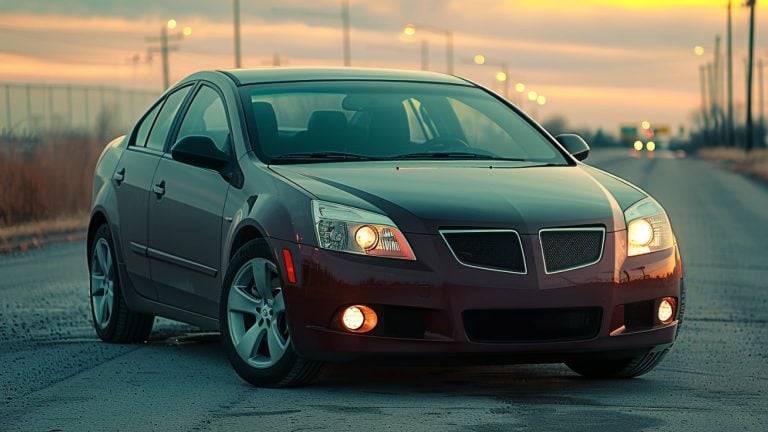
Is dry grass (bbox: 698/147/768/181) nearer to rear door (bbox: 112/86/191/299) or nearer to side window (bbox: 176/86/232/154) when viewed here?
rear door (bbox: 112/86/191/299)

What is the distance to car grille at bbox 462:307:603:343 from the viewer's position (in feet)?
22.7

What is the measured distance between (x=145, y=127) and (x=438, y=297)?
11.2 feet

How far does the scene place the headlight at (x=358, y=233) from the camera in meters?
6.91

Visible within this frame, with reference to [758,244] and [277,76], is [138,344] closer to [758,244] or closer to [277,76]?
[277,76]

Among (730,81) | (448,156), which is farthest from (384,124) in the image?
(730,81)

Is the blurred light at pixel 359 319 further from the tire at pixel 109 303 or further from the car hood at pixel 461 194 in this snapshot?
the tire at pixel 109 303

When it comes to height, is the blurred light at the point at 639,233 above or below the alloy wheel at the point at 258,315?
above

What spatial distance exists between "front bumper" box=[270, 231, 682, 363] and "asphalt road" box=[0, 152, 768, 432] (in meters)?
0.22

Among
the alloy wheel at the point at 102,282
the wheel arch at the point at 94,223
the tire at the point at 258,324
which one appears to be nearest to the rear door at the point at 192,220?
the tire at the point at 258,324

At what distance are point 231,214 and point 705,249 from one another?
10.8 meters

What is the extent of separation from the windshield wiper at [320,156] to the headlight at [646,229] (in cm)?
137

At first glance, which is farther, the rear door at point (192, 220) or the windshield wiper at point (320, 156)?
the rear door at point (192, 220)

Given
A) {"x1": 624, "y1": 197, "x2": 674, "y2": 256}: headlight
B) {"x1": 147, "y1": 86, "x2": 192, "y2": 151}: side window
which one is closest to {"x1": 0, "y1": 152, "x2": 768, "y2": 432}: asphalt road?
{"x1": 624, "y1": 197, "x2": 674, "y2": 256}: headlight

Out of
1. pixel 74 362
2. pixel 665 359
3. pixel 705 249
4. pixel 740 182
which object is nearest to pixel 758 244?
pixel 705 249
